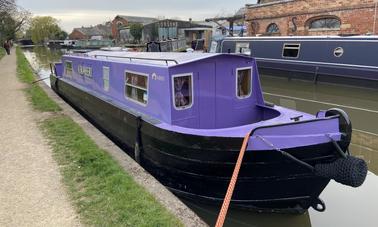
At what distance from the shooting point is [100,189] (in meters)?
4.11

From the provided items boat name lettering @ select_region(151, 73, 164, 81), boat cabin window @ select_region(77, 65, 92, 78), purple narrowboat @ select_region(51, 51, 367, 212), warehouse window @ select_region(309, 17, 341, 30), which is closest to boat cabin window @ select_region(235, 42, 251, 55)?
warehouse window @ select_region(309, 17, 341, 30)

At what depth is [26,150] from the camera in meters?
5.64

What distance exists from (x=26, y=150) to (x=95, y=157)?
4.44 feet

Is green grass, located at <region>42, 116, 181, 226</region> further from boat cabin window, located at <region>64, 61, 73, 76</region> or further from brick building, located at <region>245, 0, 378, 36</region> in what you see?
brick building, located at <region>245, 0, 378, 36</region>

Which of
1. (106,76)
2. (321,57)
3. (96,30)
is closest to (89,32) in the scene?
(96,30)

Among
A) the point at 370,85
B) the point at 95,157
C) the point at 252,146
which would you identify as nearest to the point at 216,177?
the point at 252,146

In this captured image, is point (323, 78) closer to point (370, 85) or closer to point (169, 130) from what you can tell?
point (370, 85)

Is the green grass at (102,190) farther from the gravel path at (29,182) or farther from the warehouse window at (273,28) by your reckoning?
the warehouse window at (273,28)

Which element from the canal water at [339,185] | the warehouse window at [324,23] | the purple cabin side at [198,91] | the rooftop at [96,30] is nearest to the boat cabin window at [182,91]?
the purple cabin side at [198,91]

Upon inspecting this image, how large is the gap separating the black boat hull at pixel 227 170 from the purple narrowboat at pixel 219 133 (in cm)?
1

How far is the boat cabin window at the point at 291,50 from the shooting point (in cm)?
1506

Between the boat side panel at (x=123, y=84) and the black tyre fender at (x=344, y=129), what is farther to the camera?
the boat side panel at (x=123, y=84)

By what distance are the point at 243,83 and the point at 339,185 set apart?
210cm

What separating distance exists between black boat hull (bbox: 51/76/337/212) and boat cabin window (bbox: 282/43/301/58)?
11.3 meters
